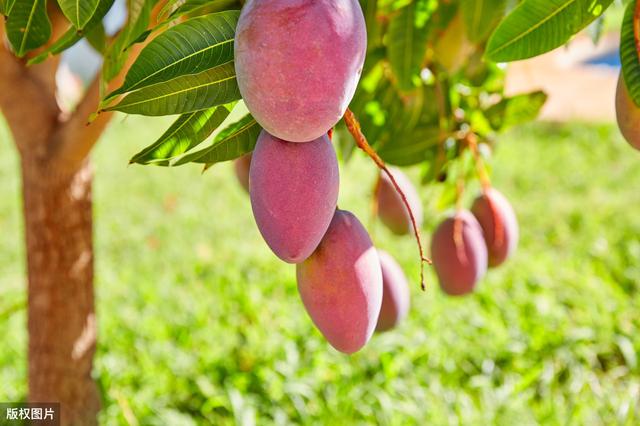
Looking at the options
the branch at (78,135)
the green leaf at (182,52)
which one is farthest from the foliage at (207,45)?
the branch at (78,135)

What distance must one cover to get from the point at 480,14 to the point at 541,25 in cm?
25

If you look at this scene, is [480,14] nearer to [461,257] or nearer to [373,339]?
[461,257]

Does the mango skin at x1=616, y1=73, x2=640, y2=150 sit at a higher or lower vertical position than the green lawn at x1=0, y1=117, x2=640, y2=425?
higher

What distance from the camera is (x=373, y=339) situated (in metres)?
2.02

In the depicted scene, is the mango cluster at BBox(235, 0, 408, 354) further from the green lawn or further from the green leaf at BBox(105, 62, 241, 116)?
the green lawn

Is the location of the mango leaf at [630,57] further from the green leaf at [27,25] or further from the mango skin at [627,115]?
the green leaf at [27,25]

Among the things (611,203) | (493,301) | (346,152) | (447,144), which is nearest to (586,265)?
(493,301)

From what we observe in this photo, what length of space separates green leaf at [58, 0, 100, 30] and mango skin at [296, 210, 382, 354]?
0.23 m

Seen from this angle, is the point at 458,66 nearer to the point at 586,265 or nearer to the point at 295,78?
the point at 295,78

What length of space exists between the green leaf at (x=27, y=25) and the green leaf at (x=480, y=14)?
419mm

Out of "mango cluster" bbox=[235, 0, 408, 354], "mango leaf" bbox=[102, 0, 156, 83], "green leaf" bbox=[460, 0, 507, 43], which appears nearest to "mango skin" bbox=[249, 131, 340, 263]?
"mango cluster" bbox=[235, 0, 408, 354]

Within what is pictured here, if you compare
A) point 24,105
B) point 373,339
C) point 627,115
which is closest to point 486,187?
point 627,115

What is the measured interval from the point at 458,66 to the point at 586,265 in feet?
6.01

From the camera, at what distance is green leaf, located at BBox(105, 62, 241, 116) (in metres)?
0.49
